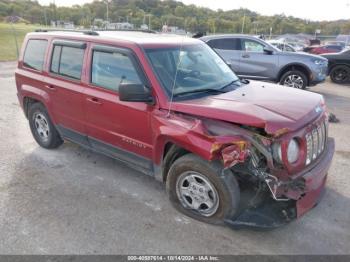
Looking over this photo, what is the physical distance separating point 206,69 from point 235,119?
134 cm

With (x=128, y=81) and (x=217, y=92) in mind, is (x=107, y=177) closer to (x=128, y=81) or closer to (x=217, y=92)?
(x=128, y=81)

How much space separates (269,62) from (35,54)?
7.57m

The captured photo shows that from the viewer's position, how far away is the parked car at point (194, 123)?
3119 mm

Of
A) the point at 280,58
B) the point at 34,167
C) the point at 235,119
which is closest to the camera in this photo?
the point at 235,119

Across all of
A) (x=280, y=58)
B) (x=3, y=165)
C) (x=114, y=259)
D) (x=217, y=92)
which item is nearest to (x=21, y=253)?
(x=114, y=259)

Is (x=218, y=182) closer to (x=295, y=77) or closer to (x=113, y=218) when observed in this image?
(x=113, y=218)

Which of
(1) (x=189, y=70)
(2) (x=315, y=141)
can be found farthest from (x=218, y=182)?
(1) (x=189, y=70)

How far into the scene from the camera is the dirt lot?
10.6 feet

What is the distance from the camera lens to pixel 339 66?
1384 cm

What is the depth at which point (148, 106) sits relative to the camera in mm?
3689

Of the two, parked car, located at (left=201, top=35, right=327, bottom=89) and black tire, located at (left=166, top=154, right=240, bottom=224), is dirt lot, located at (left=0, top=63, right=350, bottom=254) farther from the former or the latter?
parked car, located at (left=201, top=35, right=327, bottom=89)

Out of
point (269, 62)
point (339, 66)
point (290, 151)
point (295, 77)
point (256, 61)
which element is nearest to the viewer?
point (290, 151)

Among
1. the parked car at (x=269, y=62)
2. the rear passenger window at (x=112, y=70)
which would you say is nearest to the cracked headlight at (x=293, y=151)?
the rear passenger window at (x=112, y=70)

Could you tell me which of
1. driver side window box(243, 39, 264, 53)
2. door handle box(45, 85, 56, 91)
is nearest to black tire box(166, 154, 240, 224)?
door handle box(45, 85, 56, 91)
